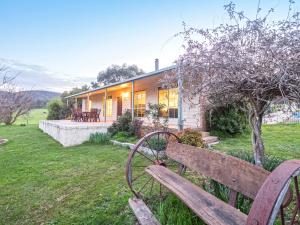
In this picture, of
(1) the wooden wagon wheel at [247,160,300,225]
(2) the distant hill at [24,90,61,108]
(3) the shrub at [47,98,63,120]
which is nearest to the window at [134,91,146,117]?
(3) the shrub at [47,98,63,120]

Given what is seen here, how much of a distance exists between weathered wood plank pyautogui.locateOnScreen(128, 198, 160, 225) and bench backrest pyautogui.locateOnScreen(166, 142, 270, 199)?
2.69ft

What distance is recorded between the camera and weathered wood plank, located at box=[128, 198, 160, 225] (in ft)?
9.03

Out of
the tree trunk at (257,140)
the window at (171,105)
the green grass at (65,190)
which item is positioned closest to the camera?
the green grass at (65,190)

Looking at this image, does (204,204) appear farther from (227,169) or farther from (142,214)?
(142,214)

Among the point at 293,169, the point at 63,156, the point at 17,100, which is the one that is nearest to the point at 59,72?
the point at 17,100

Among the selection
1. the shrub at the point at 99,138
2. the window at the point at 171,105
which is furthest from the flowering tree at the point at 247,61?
the window at the point at 171,105

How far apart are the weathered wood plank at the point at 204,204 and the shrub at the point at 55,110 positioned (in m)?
25.3

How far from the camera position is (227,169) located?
8.29ft

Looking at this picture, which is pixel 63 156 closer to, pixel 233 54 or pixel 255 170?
pixel 233 54

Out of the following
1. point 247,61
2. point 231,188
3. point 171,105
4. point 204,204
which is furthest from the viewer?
point 171,105

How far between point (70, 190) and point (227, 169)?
351 cm

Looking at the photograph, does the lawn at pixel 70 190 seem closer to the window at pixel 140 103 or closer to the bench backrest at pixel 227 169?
the bench backrest at pixel 227 169

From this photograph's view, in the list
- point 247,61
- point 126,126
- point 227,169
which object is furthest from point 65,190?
point 126,126

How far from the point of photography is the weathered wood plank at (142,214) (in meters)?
2.75
